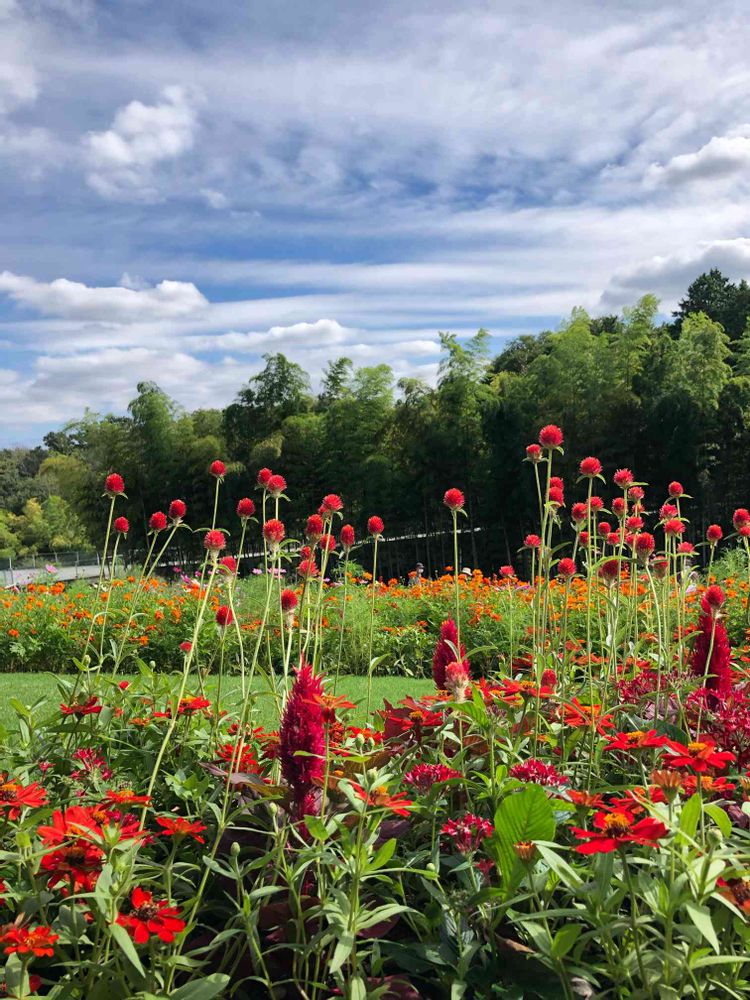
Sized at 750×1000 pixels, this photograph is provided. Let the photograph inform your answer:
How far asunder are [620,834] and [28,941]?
681 mm

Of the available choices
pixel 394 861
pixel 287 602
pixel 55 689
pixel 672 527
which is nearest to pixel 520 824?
pixel 394 861

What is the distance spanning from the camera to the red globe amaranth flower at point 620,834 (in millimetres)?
854

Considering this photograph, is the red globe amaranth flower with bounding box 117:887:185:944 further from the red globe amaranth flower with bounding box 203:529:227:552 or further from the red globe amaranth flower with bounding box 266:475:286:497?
the red globe amaranth flower with bounding box 266:475:286:497

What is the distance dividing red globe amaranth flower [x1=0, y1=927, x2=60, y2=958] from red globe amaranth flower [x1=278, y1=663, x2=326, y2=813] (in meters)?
0.34

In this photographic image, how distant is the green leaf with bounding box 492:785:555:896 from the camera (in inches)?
40.5

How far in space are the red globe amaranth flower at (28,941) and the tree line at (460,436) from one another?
12.1 m

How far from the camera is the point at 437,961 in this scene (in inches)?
39.6

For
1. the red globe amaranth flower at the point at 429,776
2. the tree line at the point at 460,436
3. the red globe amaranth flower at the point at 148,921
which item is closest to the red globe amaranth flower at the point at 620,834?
the red globe amaranth flower at the point at 429,776

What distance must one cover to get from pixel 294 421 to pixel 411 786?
15418 mm

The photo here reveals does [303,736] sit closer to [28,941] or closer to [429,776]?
[429,776]

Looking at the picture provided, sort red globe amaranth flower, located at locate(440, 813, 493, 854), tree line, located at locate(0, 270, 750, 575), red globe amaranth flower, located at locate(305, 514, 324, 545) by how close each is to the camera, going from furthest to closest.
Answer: tree line, located at locate(0, 270, 750, 575), red globe amaranth flower, located at locate(305, 514, 324, 545), red globe amaranth flower, located at locate(440, 813, 493, 854)

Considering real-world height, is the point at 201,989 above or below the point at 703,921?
below

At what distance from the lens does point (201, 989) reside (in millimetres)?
943

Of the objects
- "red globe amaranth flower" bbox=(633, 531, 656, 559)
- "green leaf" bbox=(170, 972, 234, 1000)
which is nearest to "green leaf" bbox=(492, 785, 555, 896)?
"green leaf" bbox=(170, 972, 234, 1000)
